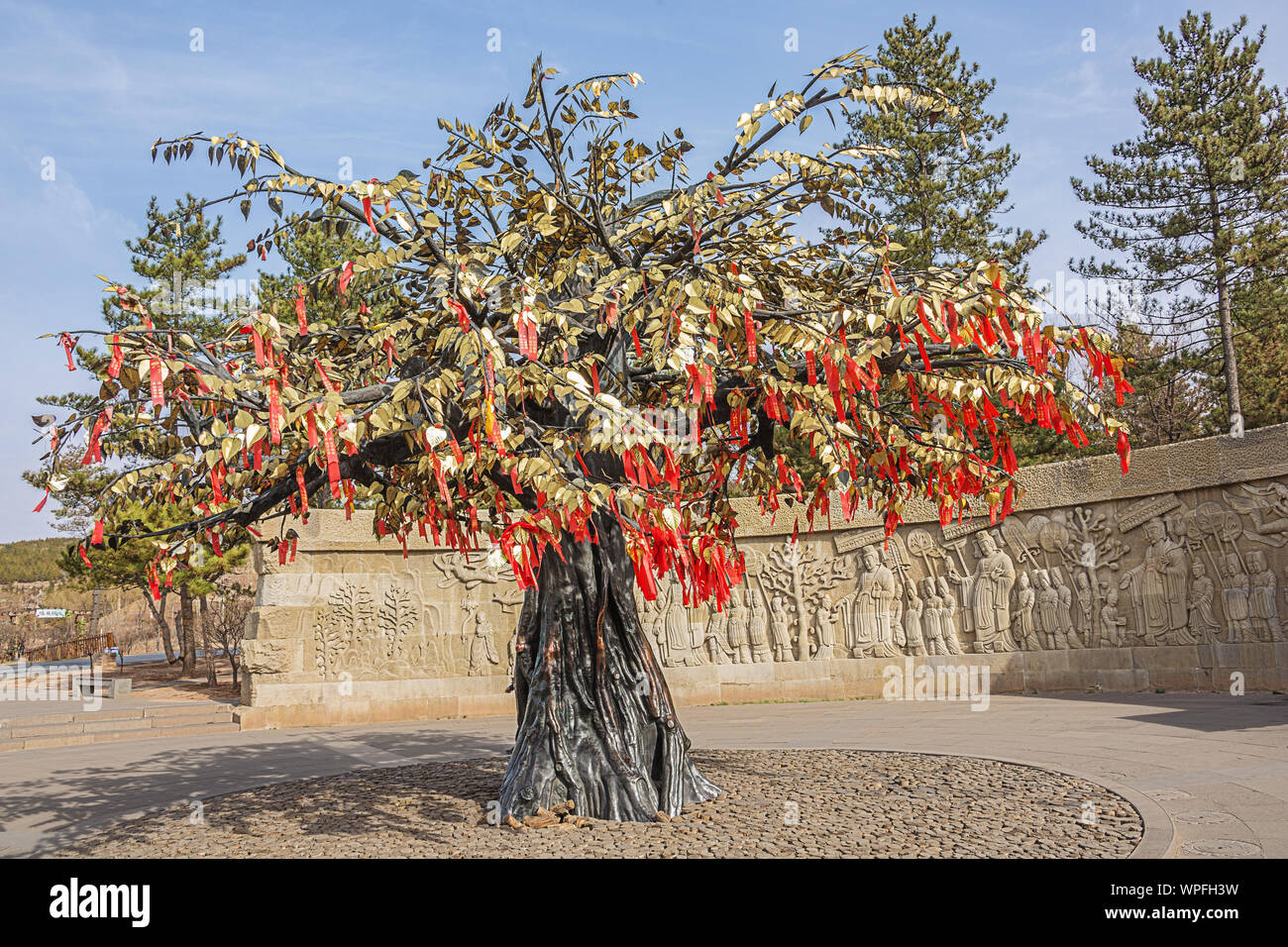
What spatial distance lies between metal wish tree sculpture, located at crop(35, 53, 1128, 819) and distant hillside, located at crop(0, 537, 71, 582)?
6414 centimetres

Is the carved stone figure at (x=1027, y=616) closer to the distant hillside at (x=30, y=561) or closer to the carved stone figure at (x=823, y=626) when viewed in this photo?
the carved stone figure at (x=823, y=626)

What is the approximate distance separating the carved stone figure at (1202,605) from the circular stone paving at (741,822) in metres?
6.06

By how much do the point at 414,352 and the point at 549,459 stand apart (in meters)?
1.81

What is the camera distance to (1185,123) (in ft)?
68.2

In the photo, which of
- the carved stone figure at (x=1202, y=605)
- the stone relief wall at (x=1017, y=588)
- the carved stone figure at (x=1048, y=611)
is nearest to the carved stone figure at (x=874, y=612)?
the stone relief wall at (x=1017, y=588)

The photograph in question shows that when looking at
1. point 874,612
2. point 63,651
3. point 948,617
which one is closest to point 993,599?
point 948,617

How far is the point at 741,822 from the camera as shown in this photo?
5840 mm

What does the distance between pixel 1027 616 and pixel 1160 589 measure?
176 centimetres

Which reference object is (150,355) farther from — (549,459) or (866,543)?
(866,543)


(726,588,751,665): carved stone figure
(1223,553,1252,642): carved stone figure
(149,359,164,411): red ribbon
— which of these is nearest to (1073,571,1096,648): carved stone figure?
(1223,553,1252,642): carved stone figure

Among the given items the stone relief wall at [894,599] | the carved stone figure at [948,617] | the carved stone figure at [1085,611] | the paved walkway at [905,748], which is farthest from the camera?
the carved stone figure at [948,617]

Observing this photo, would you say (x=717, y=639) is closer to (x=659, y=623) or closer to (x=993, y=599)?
(x=659, y=623)

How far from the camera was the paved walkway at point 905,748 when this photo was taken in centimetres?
572

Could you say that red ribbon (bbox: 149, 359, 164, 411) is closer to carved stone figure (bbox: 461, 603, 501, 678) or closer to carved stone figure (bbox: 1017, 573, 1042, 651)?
carved stone figure (bbox: 461, 603, 501, 678)
